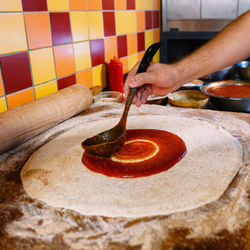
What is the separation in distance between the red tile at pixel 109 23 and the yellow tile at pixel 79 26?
0.25 m

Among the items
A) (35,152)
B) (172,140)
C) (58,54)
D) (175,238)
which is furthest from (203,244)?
(58,54)

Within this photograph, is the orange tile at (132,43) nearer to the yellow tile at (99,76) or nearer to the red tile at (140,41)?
the red tile at (140,41)

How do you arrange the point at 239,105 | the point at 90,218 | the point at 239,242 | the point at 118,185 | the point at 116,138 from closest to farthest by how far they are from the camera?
1. the point at 239,242
2. the point at 90,218
3. the point at 118,185
4. the point at 116,138
5. the point at 239,105

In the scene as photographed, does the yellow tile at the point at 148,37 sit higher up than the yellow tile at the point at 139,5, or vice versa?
the yellow tile at the point at 139,5

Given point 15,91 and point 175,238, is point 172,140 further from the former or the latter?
point 15,91

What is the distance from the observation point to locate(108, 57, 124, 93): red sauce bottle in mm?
2021

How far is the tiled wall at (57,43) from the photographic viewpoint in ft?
4.26

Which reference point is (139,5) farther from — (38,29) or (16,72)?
(16,72)

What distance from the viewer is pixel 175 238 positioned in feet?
2.13

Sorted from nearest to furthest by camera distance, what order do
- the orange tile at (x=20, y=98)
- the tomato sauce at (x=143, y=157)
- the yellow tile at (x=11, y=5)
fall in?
the tomato sauce at (x=143, y=157) → the yellow tile at (x=11, y=5) → the orange tile at (x=20, y=98)

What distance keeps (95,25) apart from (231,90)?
1057 millimetres

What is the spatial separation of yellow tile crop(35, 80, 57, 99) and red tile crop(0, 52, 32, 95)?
0.07 metres

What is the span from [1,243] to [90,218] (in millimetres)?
226

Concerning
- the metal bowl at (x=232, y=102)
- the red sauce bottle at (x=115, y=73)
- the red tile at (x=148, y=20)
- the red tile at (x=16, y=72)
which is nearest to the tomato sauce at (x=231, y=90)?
the metal bowl at (x=232, y=102)
